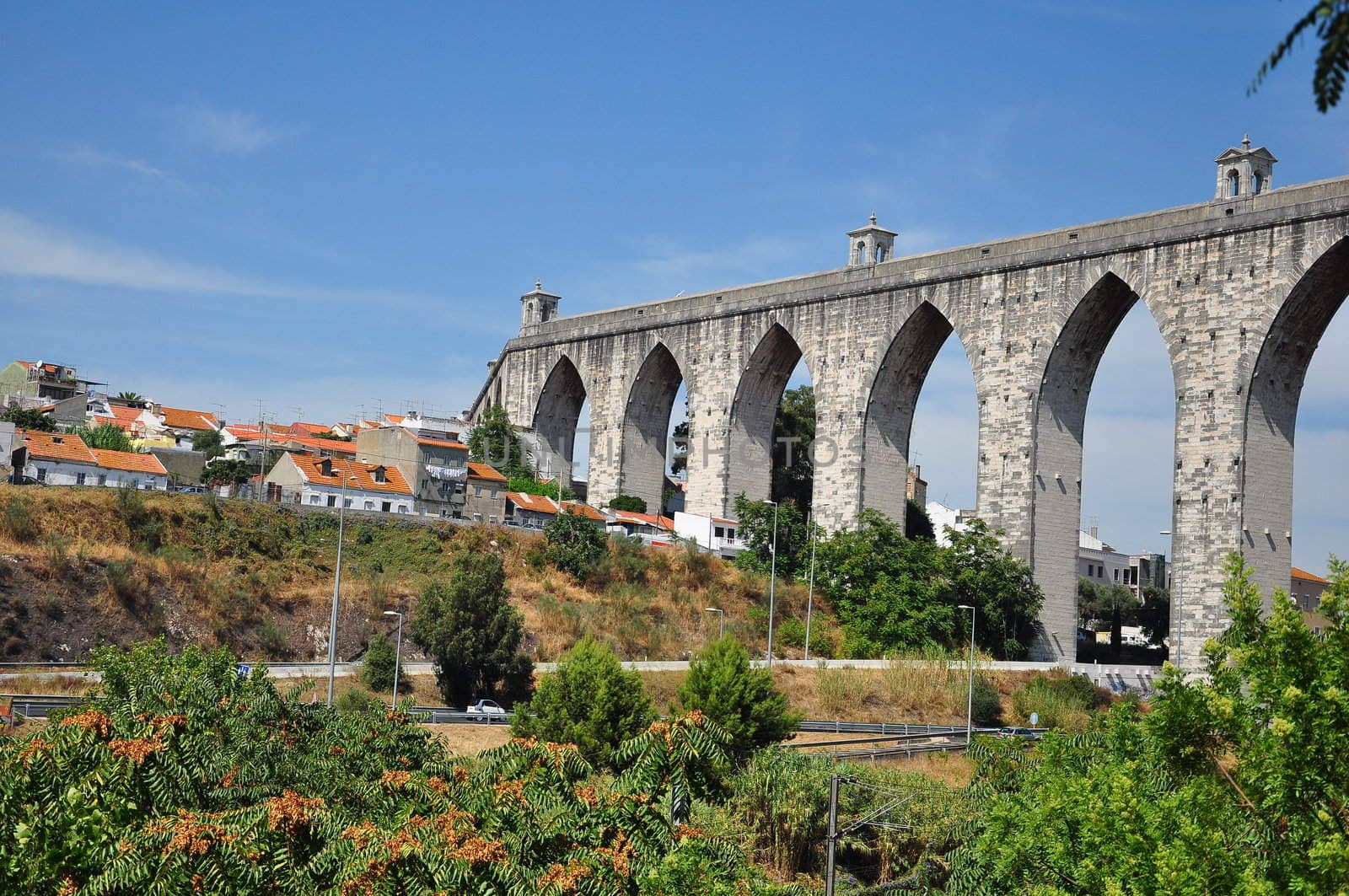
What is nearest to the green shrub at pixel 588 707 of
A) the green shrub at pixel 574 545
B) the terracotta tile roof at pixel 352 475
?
the green shrub at pixel 574 545

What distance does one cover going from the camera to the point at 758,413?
197 feet

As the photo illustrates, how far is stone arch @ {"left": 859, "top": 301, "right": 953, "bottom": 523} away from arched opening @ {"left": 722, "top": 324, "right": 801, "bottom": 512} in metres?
5.44

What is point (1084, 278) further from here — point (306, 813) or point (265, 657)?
point (306, 813)

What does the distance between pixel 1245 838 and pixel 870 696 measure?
104 feet

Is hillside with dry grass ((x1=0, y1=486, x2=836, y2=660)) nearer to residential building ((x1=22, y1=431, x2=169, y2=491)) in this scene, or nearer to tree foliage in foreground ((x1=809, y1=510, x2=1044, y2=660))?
tree foliage in foreground ((x1=809, y1=510, x2=1044, y2=660))

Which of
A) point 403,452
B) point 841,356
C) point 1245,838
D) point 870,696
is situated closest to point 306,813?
point 1245,838

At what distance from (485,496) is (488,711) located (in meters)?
24.2

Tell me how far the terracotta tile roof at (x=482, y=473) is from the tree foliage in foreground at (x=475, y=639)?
19.9 meters

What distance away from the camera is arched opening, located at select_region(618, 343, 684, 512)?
2539 inches

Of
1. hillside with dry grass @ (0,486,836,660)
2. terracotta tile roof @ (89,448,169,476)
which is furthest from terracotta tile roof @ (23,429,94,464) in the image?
hillside with dry grass @ (0,486,836,660)

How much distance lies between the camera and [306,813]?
12.1m

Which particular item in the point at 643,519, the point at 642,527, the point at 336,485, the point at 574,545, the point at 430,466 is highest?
the point at 430,466

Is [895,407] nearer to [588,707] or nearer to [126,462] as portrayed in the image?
[588,707]

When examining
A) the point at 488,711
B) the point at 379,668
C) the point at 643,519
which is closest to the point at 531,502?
the point at 643,519
